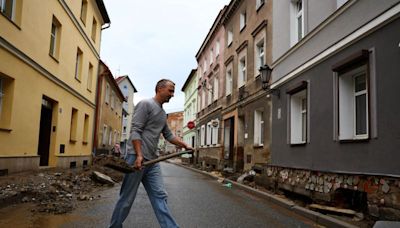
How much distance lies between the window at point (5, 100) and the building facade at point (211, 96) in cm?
1413

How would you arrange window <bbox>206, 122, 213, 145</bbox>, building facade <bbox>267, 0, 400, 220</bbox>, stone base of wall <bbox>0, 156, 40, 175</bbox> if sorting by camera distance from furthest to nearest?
window <bbox>206, 122, 213, 145</bbox>
stone base of wall <bbox>0, 156, 40, 175</bbox>
building facade <bbox>267, 0, 400, 220</bbox>

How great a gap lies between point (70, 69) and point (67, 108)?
169 cm

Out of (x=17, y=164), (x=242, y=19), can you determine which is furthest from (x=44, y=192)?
(x=242, y=19)

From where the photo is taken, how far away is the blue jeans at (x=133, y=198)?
14.0ft

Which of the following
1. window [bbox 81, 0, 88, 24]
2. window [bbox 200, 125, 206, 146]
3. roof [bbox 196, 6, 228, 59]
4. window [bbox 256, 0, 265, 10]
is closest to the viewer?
window [bbox 256, 0, 265, 10]

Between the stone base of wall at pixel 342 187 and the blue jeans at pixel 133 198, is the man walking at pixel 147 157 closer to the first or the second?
the blue jeans at pixel 133 198

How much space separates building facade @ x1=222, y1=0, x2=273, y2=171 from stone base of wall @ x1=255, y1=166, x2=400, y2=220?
9.69ft

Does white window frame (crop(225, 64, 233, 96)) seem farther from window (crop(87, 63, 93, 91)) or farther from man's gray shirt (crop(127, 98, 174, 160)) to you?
man's gray shirt (crop(127, 98, 174, 160))

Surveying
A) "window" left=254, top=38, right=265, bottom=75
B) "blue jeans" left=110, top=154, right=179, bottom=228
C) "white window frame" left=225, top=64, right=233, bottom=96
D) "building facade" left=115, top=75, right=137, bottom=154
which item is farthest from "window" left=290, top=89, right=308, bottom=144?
"building facade" left=115, top=75, right=137, bottom=154

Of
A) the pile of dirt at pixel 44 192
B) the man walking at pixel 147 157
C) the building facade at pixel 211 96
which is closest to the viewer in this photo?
the man walking at pixel 147 157

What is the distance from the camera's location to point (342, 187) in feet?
25.9

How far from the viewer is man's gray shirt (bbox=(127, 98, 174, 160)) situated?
4.39 metres

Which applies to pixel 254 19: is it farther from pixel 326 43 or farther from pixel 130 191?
pixel 130 191

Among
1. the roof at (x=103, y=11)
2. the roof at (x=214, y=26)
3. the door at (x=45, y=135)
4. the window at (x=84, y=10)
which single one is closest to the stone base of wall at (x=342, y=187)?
the door at (x=45, y=135)
